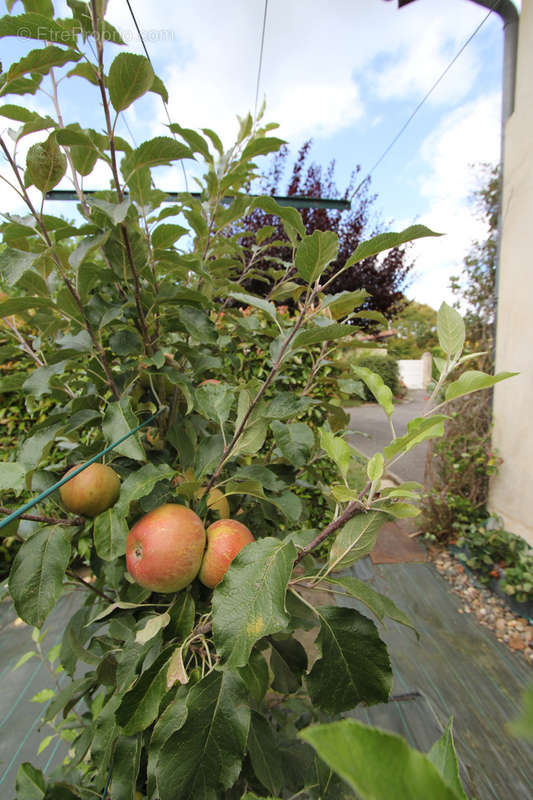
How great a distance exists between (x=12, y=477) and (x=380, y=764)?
61 centimetres

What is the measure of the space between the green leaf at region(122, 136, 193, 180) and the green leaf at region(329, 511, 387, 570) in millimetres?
677

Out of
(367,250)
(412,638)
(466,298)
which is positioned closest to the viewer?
(367,250)

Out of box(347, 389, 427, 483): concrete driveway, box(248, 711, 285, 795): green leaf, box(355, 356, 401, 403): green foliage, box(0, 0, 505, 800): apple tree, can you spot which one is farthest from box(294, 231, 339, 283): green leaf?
box(355, 356, 401, 403): green foliage

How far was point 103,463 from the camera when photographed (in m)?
0.71

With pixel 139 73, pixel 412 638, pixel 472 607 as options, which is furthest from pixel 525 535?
pixel 139 73

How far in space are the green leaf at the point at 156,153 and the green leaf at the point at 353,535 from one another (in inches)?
26.6

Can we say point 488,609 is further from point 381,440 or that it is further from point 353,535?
point 381,440

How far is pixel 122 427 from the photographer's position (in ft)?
2.10

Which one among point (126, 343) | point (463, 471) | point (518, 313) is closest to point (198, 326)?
point (126, 343)

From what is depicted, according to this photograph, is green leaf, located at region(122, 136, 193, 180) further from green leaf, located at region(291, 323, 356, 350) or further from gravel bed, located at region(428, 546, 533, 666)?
gravel bed, located at region(428, 546, 533, 666)

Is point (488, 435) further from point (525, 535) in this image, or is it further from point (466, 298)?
point (466, 298)

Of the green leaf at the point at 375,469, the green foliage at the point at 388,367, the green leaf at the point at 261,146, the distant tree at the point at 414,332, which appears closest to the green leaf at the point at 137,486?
the green leaf at the point at 375,469

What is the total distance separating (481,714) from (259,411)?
86.0 inches

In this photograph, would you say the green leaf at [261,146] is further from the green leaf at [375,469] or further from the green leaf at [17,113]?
the green leaf at [375,469]
